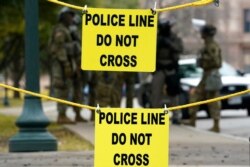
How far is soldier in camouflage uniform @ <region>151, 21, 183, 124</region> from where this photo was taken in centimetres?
1717

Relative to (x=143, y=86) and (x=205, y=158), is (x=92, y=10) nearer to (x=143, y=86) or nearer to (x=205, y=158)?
(x=205, y=158)

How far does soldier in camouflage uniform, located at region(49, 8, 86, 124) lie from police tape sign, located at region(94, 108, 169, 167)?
1006 centimetres

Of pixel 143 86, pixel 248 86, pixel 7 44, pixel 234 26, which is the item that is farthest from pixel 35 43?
pixel 234 26

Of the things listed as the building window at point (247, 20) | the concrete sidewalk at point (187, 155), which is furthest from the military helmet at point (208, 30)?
the building window at point (247, 20)

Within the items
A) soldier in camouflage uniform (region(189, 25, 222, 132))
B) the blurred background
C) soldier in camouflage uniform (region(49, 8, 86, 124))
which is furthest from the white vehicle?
soldier in camouflage uniform (region(49, 8, 86, 124))

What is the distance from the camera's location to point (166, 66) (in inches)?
682

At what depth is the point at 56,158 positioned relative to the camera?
35.6 feet

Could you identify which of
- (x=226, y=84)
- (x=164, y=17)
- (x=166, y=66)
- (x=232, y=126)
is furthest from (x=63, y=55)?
(x=164, y=17)

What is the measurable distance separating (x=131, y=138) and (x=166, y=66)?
10818 mm

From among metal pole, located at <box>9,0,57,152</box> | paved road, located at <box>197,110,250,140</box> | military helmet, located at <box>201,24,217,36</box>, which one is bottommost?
paved road, located at <box>197,110,250,140</box>

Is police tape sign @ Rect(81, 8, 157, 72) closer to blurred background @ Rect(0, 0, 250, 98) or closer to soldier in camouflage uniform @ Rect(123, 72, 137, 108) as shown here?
blurred background @ Rect(0, 0, 250, 98)

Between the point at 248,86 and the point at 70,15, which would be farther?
the point at 248,86

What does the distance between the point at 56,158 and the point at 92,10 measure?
15.0ft

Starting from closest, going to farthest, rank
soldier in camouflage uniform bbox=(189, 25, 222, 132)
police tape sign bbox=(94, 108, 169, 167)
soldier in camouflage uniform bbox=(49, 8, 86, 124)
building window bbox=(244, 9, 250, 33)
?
→ police tape sign bbox=(94, 108, 169, 167) → soldier in camouflage uniform bbox=(189, 25, 222, 132) → soldier in camouflage uniform bbox=(49, 8, 86, 124) → building window bbox=(244, 9, 250, 33)
